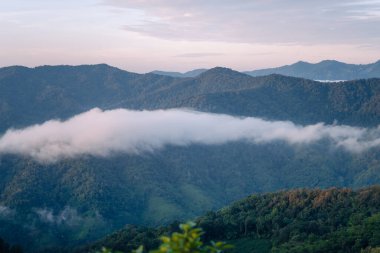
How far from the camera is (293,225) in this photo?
431 feet

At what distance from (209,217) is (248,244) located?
2400 centimetres

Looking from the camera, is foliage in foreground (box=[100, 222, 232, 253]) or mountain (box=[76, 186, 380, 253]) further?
mountain (box=[76, 186, 380, 253])

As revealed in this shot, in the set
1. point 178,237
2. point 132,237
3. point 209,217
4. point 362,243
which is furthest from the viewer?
point 209,217

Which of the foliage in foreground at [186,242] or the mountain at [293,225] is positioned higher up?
the foliage in foreground at [186,242]

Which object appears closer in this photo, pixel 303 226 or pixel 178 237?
pixel 178 237

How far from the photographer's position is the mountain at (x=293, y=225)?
115062 millimetres

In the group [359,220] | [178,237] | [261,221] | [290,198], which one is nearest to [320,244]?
[359,220]

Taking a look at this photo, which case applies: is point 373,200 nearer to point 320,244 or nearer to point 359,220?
point 359,220

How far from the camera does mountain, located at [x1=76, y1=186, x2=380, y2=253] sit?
115m

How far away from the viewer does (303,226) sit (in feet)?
423

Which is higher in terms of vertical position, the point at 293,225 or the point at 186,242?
the point at 186,242

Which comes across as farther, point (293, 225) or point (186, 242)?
point (293, 225)

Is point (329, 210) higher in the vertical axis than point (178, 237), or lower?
lower

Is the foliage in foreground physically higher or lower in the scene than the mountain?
higher
